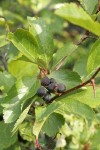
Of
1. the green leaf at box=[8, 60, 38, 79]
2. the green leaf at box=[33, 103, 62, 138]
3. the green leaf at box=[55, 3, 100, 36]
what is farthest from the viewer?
the green leaf at box=[8, 60, 38, 79]

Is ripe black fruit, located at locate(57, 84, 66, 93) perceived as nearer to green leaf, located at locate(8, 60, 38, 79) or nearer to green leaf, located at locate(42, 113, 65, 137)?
green leaf, located at locate(42, 113, 65, 137)

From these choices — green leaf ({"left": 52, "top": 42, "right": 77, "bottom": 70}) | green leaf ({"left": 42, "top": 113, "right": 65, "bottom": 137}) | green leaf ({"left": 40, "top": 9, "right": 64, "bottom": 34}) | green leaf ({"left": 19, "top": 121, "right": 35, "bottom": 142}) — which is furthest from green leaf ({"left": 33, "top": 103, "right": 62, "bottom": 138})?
green leaf ({"left": 40, "top": 9, "right": 64, "bottom": 34})

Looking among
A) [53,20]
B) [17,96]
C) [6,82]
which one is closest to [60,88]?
[17,96]

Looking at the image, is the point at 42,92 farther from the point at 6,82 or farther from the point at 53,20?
the point at 53,20

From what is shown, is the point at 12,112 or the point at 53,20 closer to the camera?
the point at 12,112

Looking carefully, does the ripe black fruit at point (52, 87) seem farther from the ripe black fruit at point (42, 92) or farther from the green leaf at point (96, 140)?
the green leaf at point (96, 140)

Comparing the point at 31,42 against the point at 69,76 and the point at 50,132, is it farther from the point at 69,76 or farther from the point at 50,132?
the point at 50,132
